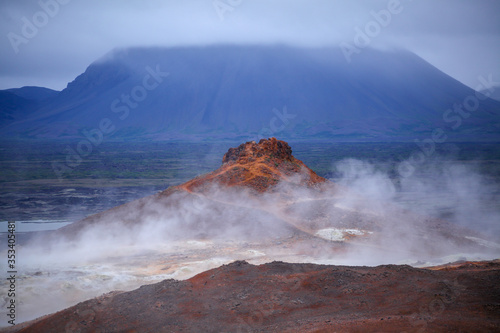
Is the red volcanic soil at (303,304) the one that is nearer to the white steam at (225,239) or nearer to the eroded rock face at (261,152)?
the white steam at (225,239)

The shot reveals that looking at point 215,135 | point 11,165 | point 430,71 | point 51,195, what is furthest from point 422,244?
point 430,71

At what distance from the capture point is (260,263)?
20.6 m

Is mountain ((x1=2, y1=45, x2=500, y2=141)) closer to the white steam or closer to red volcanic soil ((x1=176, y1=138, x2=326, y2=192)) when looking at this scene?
red volcanic soil ((x1=176, y1=138, x2=326, y2=192))

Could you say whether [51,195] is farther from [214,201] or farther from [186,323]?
[186,323]

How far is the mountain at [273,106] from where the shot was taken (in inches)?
6186

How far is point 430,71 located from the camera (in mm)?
195875

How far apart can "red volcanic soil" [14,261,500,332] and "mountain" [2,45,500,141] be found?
12867 cm

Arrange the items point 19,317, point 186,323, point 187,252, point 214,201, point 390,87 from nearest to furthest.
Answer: point 186,323 < point 19,317 < point 187,252 < point 214,201 < point 390,87

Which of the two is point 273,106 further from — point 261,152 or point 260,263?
point 260,263

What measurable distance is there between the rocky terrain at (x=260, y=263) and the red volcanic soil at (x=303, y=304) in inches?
2.1

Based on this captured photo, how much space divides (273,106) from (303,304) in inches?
6384

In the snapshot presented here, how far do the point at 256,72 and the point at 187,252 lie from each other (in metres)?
179

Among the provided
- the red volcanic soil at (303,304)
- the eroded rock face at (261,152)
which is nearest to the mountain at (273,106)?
the eroded rock face at (261,152)

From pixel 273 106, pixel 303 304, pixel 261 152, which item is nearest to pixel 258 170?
pixel 261 152
